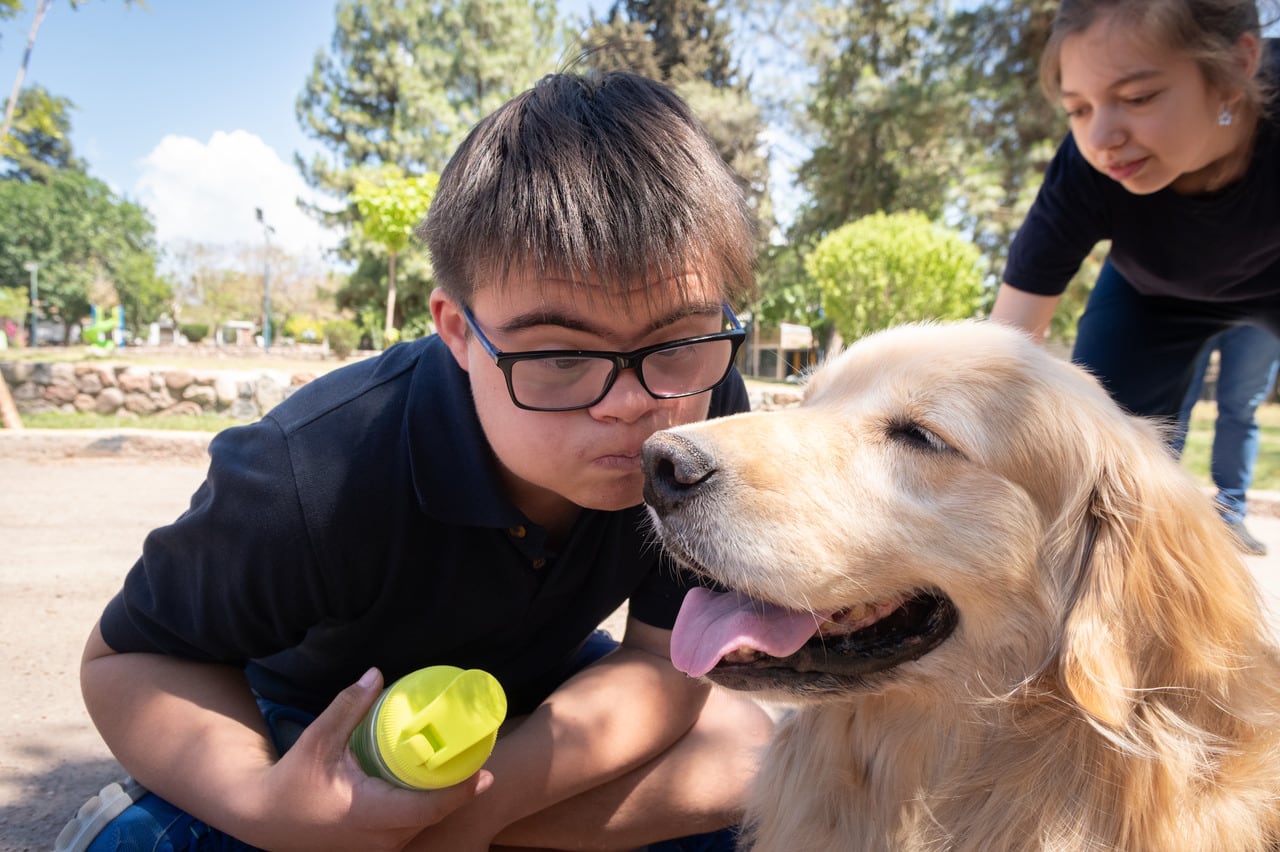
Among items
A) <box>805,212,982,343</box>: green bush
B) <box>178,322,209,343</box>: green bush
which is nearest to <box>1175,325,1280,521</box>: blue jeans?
<box>805,212,982,343</box>: green bush

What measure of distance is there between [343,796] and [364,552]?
0.49m

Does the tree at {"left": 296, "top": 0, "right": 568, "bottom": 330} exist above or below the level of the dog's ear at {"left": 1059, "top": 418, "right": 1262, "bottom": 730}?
above

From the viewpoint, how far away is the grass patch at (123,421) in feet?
31.4

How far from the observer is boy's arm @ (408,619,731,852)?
1.83 metres

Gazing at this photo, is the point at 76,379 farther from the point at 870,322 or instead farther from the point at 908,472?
the point at 870,322

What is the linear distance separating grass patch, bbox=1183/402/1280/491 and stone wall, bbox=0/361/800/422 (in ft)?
15.6

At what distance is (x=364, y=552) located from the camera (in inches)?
71.0

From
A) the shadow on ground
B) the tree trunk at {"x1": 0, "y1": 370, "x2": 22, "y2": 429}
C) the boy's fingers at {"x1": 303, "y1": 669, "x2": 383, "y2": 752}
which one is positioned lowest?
the tree trunk at {"x1": 0, "y1": 370, "x2": 22, "y2": 429}

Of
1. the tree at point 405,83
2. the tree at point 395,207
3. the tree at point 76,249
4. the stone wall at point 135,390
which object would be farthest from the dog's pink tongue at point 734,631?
the tree at point 76,249

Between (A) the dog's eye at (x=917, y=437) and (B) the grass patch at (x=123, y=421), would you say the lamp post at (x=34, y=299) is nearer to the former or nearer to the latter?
(B) the grass patch at (x=123, y=421)

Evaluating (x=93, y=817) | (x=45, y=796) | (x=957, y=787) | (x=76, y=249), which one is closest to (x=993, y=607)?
(x=957, y=787)

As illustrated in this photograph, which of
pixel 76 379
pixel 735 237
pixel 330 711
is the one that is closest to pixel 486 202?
pixel 735 237

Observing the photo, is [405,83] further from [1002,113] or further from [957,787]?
[957,787]

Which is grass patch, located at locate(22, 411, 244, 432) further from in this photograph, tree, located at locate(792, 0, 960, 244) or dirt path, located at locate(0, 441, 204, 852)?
tree, located at locate(792, 0, 960, 244)
